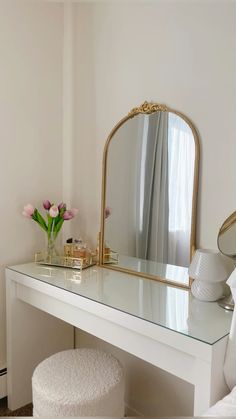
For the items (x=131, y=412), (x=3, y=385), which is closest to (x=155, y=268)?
(x=131, y=412)

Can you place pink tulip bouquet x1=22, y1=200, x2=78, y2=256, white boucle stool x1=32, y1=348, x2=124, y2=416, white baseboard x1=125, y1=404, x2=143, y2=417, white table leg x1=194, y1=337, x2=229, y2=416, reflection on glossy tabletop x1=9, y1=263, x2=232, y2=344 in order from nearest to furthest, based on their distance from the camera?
white table leg x1=194, y1=337, x2=229, y2=416, reflection on glossy tabletop x1=9, y1=263, x2=232, y2=344, white boucle stool x1=32, y1=348, x2=124, y2=416, white baseboard x1=125, y1=404, x2=143, y2=417, pink tulip bouquet x1=22, y1=200, x2=78, y2=256

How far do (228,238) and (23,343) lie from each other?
1.29 meters

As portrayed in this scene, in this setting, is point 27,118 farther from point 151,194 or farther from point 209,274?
point 209,274

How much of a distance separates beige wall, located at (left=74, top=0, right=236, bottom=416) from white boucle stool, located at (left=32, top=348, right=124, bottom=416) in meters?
0.35

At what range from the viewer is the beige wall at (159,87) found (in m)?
1.50

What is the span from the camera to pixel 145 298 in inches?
57.8

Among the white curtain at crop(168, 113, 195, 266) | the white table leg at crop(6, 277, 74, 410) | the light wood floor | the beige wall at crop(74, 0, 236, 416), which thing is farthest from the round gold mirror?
the light wood floor

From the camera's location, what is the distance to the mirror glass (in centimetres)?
138

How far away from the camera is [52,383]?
→ 142cm

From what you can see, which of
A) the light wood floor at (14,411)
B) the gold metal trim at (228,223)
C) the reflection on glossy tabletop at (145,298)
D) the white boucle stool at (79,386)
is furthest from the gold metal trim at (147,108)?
the light wood floor at (14,411)

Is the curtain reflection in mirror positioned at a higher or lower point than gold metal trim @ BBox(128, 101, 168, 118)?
lower

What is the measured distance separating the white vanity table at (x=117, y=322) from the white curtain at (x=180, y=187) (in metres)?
0.18

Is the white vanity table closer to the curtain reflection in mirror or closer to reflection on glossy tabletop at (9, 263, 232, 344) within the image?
reflection on glossy tabletop at (9, 263, 232, 344)

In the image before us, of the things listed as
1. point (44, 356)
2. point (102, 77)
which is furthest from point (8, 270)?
point (102, 77)
